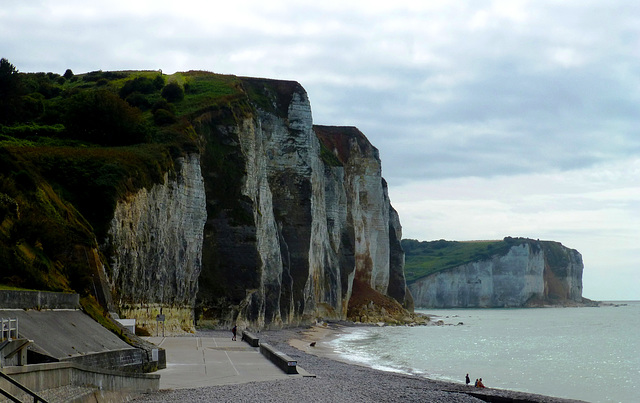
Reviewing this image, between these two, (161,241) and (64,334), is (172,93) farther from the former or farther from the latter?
(64,334)

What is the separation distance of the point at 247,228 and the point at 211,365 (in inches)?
1127

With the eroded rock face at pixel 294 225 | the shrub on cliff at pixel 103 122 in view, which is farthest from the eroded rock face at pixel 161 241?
the eroded rock face at pixel 294 225

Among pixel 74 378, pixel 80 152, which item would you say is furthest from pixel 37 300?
pixel 80 152

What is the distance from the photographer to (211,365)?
92.5 feet

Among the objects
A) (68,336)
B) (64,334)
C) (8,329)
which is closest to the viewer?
(8,329)

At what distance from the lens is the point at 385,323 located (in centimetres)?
9550

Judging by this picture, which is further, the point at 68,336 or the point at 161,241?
the point at 161,241

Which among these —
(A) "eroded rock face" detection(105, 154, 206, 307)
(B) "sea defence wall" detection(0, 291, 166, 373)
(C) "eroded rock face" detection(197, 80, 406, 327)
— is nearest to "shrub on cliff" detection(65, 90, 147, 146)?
(A) "eroded rock face" detection(105, 154, 206, 307)

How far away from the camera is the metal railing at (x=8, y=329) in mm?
14906

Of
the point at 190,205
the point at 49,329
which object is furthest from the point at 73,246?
the point at 190,205

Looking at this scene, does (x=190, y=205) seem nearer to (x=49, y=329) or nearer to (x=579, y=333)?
(x=49, y=329)

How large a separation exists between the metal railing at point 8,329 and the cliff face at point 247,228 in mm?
18510

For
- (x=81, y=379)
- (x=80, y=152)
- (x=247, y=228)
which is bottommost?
(x=81, y=379)

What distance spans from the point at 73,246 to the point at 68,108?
24025mm
